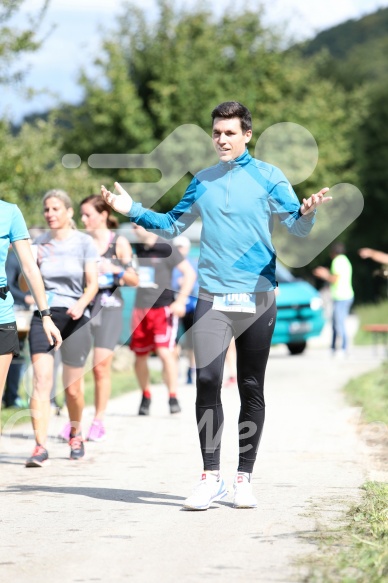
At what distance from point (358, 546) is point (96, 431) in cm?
506

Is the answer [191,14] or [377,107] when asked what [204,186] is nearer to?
[191,14]

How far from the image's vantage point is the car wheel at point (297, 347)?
73.7ft

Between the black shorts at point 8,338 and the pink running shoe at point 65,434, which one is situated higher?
the black shorts at point 8,338

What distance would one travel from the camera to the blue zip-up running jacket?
661 centimetres

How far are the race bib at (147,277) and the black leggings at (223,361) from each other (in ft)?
18.1

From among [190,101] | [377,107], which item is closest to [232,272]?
[190,101]

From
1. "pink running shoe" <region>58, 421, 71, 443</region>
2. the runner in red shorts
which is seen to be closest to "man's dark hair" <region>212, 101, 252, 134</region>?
"pink running shoe" <region>58, 421, 71, 443</region>

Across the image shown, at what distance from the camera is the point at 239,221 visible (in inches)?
261

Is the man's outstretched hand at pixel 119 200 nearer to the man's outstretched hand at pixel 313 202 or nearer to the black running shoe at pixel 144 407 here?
the man's outstretched hand at pixel 313 202

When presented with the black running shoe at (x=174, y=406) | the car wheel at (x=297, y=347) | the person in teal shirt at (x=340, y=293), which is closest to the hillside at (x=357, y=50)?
the car wheel at (x=297, y=347)

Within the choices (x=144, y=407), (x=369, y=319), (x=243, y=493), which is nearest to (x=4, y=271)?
(x=243, y=493)

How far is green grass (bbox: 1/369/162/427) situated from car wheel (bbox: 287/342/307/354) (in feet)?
14.7

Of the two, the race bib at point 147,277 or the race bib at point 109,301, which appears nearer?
the race bib at point 109,301

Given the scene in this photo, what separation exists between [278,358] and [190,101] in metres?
21.0
